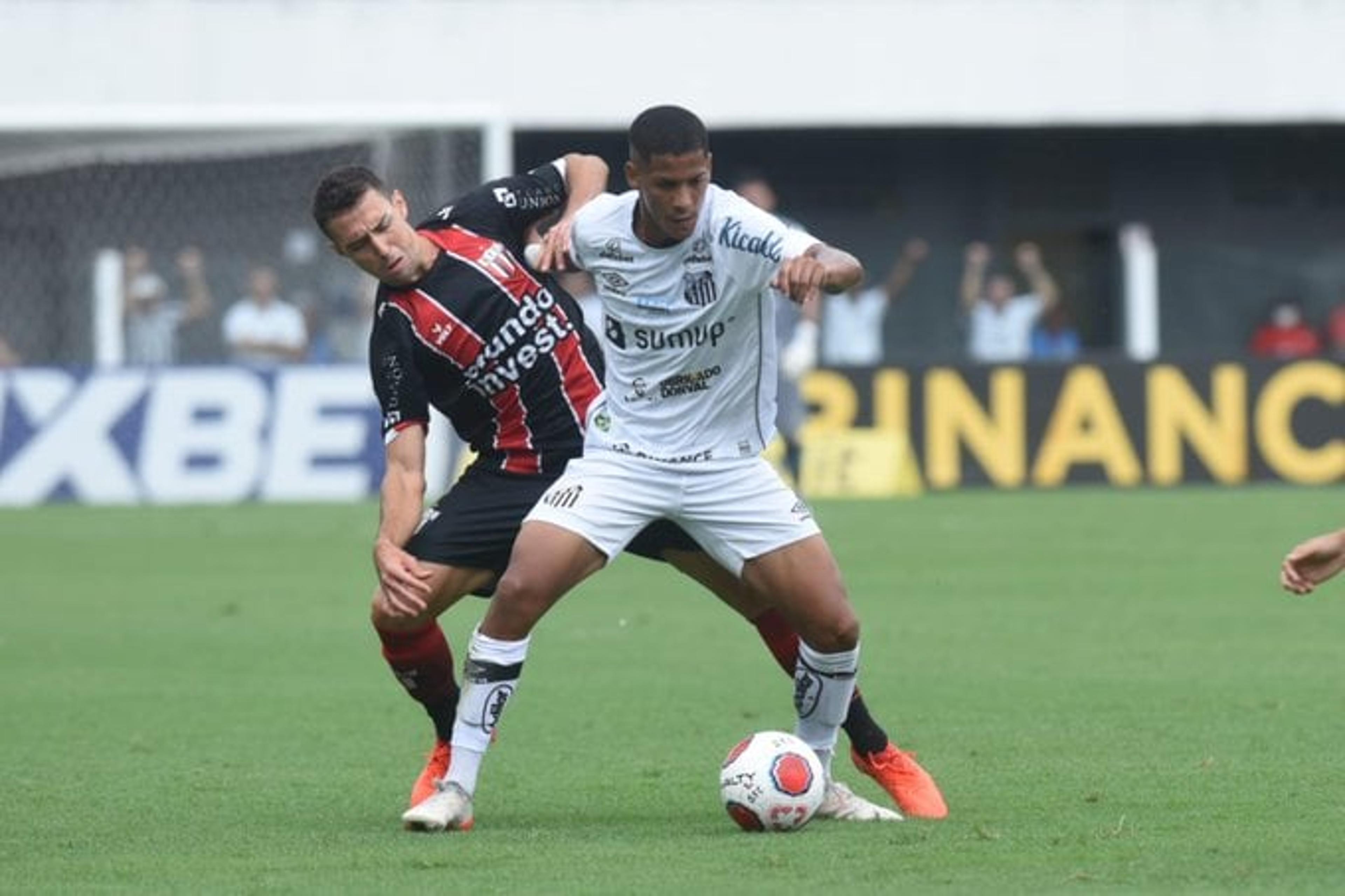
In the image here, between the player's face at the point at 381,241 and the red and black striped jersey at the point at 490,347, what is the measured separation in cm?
7

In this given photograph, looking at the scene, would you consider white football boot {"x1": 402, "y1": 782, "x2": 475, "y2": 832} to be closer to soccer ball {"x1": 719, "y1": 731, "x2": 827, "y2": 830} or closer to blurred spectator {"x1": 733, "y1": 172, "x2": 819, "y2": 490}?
soccer ball {"x1": 719, "y1": 731, "x2": 827, "y2": 830}

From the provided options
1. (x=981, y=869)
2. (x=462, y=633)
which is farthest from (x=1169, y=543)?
(x=981, y=869)

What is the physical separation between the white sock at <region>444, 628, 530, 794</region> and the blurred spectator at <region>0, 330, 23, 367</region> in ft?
56.1

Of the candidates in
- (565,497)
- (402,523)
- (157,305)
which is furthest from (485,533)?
(157,305)

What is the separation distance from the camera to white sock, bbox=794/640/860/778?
877 cm

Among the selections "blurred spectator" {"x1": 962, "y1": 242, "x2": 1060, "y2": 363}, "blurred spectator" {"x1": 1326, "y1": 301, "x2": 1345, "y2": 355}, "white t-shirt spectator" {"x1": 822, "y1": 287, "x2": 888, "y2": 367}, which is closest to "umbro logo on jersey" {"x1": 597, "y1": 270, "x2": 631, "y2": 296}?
"white t-shirt spectator" {"x1": 822, "y1": 287, "x2": 888, "y2": 367}

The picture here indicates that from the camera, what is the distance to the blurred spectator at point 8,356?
992 inches

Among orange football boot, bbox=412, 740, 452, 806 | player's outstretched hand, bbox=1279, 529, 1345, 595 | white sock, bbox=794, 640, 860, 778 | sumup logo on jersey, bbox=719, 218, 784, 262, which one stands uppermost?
sumup logo on jersey, bbox=719, 218, 784, 262

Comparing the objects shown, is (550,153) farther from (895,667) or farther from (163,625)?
(895,667)

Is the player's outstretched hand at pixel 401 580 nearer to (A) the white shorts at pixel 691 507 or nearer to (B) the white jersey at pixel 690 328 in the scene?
(A) the white shorts at pixel 691 507

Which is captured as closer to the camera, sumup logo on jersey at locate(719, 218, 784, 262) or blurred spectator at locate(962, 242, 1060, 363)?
sumup logo on jersey at locate(719, 218, 784, 262)

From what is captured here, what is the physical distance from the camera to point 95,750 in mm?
10562

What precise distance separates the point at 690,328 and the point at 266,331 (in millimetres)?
16848

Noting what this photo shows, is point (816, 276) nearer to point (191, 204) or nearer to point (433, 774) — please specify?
point (433, 774)
